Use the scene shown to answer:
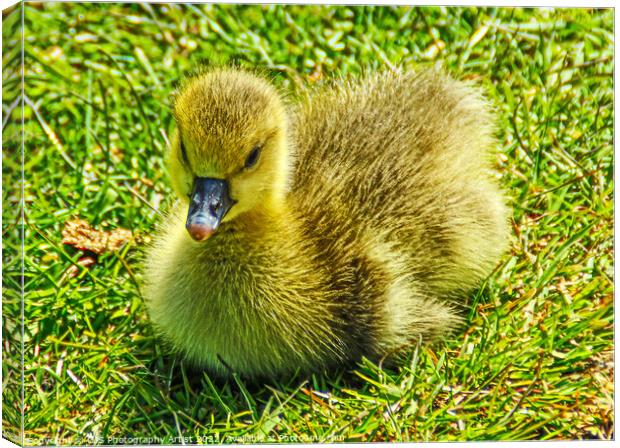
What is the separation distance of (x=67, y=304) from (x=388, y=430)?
85 cm

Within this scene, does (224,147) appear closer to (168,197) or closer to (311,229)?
(311,229)

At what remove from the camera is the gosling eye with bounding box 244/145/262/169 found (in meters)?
2.12

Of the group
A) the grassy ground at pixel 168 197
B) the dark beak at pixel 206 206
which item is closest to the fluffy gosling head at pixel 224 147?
the dark beak at pixel 206 206

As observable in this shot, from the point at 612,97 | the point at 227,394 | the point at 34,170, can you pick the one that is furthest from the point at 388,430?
the point at 34,170

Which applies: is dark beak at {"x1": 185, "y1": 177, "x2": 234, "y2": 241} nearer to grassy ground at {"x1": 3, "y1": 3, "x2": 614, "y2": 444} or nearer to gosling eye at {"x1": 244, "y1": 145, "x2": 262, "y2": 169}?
gosling eye at {"x1": 244, "y1": 145, "x2": 262, "y2": 169}

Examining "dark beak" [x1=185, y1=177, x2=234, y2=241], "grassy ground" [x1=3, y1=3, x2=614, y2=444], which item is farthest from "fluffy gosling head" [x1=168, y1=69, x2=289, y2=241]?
"grassy ground" [x1=3, y1=3, x2=614, y2=444]

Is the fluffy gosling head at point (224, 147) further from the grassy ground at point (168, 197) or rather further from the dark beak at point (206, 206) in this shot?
the grassy ground at point (168, 197)

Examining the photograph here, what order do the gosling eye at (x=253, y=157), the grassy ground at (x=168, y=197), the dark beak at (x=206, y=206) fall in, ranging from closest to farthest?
the dark beak at (x=206, y=206), the gosling eye at (x=253, y=157), the grassy ground at (x=168, y=197)

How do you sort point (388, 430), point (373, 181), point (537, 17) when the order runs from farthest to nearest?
1. point (537, 17)
2. point (373, 181)
3. point (388, 430)

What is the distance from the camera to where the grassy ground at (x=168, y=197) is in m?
2.22

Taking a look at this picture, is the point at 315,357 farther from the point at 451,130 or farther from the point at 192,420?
the point at 451,130

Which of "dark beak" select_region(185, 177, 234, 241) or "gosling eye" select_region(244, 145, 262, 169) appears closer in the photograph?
"dark beak" select_region(185, 177, 234, 241)

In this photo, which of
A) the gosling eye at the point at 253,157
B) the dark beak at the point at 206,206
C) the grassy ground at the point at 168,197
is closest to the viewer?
the dark beak at the point at 206,206

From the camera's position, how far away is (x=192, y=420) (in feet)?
7.30
